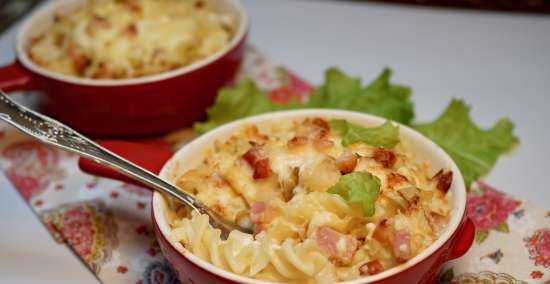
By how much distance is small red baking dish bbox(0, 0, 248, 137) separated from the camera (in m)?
2.41

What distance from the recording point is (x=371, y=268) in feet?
5.04

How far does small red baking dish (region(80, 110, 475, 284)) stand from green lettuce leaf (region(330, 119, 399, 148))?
0.09m

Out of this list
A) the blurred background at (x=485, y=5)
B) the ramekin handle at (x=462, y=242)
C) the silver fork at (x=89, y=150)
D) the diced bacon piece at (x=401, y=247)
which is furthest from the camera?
the blurred background at (x=485, y=5)

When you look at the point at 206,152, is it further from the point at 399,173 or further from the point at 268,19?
the point at 268,19

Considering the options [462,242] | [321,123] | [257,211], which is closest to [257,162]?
[257,211]

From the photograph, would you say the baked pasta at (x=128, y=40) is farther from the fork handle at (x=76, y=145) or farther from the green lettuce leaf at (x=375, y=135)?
the green lettuce leaf at (x=375, y=135)

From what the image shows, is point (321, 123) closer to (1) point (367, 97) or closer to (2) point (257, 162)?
(2) point (257, 162)

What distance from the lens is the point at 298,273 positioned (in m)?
1.57

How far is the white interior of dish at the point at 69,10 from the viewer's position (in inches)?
94.5

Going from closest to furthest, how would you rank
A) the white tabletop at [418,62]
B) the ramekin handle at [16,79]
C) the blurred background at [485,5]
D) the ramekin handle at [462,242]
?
the ramekin handle at [462,242] → the white tabletop at [418,62] → the ramekin handle at [16,79] → the blurred background at [485,5]

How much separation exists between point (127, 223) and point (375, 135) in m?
0.78

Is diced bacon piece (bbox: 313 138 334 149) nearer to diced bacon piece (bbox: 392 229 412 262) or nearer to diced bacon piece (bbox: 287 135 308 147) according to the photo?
diced bacon piece (bbox: 287 135 308 147)

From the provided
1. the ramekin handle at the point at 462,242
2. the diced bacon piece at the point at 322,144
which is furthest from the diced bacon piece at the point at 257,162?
the ramekin handle at the point at 462,242

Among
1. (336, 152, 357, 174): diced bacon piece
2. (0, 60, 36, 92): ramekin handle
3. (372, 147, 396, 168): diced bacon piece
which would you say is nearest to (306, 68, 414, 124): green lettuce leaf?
(372, 147, 396, 168): diced bacon piece
